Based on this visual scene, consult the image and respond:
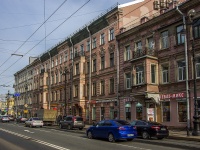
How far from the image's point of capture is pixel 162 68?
31.0 metres

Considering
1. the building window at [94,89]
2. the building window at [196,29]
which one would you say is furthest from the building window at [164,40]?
the building window at [94,89]

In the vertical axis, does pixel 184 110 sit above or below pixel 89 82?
below

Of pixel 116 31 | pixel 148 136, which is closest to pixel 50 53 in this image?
pixel 116 31

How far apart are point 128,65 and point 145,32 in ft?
15.2

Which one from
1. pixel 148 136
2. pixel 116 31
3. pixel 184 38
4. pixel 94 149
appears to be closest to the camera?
pixel 94 149

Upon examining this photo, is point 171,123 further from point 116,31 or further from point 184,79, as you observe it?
point 116,31

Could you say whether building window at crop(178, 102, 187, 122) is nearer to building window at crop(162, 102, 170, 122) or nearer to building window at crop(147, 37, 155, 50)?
building window at crop(162, 102, 170, 122)

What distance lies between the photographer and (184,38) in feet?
90.2

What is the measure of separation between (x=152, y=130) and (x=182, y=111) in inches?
304

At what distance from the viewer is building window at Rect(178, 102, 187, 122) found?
91.0 ft

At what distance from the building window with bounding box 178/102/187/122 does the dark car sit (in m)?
6.46

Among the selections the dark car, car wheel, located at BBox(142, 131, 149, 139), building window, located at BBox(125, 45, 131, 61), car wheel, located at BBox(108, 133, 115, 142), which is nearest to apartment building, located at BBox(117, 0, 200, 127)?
building window, located at BBox(125, 45, 131, 61)

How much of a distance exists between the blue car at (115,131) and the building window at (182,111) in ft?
32.5

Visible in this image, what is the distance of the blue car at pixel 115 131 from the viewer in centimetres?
1856
